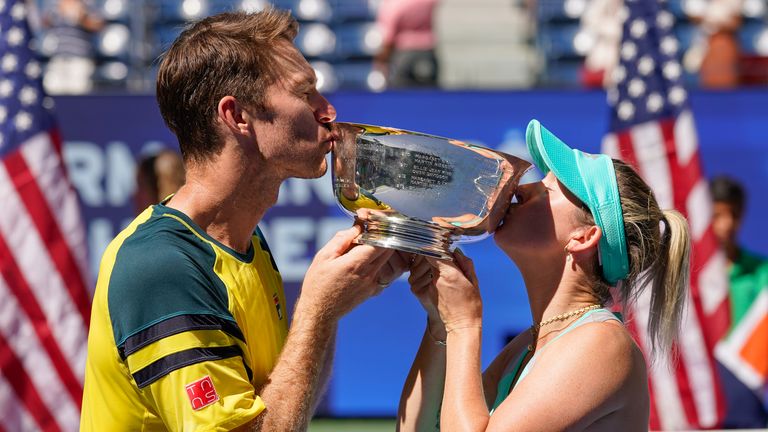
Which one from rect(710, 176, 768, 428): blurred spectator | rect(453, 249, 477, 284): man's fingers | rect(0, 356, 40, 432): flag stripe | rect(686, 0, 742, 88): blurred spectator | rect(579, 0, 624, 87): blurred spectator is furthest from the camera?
rect(579, 0, 624, 87): blurred spectator

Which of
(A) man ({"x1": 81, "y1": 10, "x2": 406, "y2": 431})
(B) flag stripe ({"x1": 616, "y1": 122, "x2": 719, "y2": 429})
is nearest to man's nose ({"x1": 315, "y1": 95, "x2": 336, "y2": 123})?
(A) man ({"x1": 81, "y1": 10, "x2": 406, "y2": 431})

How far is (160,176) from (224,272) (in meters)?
3.27

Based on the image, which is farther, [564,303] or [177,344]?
[564,303]

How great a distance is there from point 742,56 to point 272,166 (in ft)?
19.7

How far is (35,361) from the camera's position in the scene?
5586 mm

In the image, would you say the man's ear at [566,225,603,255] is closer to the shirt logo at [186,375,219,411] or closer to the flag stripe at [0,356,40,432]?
the shirt logo at [186,375,219,411]

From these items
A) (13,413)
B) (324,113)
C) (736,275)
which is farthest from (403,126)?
(324,113)

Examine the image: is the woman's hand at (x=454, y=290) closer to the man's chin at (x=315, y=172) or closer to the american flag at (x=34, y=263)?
the man's chin at (x=315, y=172)

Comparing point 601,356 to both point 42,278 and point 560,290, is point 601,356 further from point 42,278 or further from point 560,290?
point 42,278

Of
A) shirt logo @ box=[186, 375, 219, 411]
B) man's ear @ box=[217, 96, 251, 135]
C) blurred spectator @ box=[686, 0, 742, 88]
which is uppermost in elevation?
man's ear @ box=[217, 96, 251, 135]

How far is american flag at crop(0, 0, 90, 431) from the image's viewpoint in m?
5.57

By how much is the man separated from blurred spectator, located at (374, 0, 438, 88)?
5444 millimetres

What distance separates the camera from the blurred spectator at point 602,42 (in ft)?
25.7

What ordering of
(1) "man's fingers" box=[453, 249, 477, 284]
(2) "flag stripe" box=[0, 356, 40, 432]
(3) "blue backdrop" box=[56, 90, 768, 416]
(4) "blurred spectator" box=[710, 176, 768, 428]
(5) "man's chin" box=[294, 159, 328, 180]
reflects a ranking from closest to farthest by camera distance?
(1) "man's fingers" box=[453, 249, 477, 284]
(5) "man's chin" box=[294, 159, 328, 180]
(2) "flag stripe" box=[0, 356, 40, 432]
(4) "blurred spectator" box=[710, 176, 768, 428]
(3) "blue backdrop" box=[56, 90, 768, 416]
